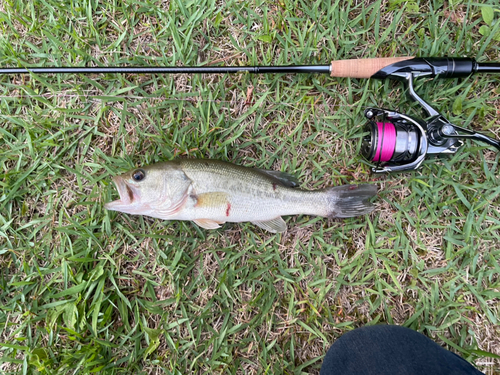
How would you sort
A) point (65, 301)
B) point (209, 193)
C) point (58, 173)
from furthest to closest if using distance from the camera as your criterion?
point (58, 173) < point (65, 301) < point (209, 193)

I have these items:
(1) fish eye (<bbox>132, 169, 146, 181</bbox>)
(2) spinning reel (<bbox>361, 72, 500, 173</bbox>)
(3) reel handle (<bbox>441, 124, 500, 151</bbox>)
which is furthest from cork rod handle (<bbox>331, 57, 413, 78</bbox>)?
(1) fish eye (<bbox>132, 169, 146, 181</bbox>)

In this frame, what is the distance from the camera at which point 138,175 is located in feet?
8.69

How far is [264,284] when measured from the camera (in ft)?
9.71

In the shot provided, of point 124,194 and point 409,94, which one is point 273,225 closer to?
point 124,194

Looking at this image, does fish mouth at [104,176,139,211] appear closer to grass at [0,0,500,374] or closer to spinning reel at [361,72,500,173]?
grass at [0,0,500,374]

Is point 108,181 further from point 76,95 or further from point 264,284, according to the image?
point 264,284

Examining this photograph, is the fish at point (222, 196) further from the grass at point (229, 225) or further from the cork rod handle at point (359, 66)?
the cork rod handle at point (359, 66)

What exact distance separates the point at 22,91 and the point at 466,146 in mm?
4534

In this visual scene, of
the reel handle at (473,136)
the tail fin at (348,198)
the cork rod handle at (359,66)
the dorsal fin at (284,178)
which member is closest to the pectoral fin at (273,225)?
the dorsal fin at (284,178)

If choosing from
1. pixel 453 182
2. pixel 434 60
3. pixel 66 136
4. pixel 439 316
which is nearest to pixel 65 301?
pixel 66 136

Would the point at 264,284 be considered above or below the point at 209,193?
below

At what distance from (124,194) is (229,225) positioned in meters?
1.01

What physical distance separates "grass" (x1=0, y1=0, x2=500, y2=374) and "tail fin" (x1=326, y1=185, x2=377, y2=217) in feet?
0.70

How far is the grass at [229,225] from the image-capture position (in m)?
2.92
